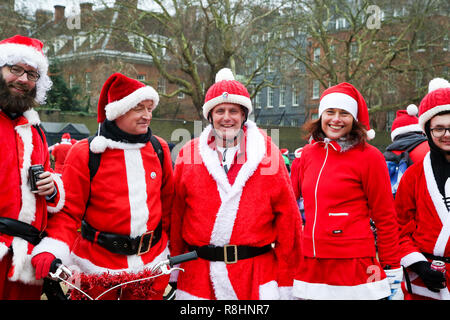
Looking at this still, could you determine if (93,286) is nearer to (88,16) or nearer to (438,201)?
(438,201)

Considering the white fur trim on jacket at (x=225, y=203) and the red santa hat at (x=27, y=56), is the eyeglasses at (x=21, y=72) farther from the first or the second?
the white fur trim on jacket at (x=225, y=203)

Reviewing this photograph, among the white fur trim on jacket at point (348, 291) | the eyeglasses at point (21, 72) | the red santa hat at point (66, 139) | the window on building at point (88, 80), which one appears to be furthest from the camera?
the window on building at point (88, 80)

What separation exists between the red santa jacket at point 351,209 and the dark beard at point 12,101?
210cm

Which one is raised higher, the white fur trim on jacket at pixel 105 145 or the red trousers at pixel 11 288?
the white fur trim on jacket at pixel 105 145

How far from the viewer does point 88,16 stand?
16.9 meters

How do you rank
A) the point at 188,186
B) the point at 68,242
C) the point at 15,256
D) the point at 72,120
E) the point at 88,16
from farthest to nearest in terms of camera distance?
the point at 72,120
the point at 88,16
the point at 188,186
the point at 68,242
the point at 15,256

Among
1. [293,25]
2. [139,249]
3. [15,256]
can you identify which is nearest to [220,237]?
[139,249]

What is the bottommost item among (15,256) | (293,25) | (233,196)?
(15,256)

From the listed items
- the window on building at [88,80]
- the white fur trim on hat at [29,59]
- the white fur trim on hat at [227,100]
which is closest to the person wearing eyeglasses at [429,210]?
the white fur trim on hat at [227,100]

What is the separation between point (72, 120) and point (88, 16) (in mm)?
7722

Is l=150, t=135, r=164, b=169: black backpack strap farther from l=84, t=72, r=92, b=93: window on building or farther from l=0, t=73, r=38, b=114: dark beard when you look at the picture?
l=84, t=72, r=92, b=93: window on building

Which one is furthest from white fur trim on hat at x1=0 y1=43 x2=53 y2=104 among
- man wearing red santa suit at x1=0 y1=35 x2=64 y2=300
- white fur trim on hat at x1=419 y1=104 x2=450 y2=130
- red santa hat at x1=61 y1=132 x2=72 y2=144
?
red santa hat at x1=61 y1=132 x2=72 y2=144

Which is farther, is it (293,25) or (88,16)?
(293,25)

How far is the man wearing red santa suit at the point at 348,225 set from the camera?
320cm
